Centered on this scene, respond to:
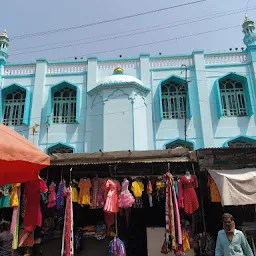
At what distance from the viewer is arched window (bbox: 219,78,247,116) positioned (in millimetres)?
13906

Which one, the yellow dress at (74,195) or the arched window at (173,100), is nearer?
the yellow dress at (74,195)

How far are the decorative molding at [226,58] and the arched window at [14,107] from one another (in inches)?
354

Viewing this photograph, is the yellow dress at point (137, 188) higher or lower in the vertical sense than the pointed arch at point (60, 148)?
lower

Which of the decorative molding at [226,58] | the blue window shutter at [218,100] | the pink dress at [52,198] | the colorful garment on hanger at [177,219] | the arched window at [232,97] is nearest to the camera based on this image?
the colorful garment on hanger at [177,219]

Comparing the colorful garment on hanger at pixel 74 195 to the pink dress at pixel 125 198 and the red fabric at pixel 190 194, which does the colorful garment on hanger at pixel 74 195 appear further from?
the red fabric at pixel 190 194

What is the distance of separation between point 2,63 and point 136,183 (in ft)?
37.9

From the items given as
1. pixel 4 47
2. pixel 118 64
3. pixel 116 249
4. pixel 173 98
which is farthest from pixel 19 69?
pixel 116 249

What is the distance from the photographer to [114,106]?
534 inches

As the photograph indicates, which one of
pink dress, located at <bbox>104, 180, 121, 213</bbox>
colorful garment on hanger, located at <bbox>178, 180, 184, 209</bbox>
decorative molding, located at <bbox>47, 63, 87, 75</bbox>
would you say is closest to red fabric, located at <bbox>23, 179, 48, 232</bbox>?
pink dress, located at <bbox>104, 180, 121, 213</bbox>

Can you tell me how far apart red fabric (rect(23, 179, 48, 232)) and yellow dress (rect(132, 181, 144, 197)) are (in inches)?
70.1

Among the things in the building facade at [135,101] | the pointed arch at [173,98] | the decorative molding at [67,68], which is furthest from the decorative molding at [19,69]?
the pointed arch at [173,98]

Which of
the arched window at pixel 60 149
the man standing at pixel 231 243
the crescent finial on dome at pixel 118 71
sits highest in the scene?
the crescent finial on dome at pixel 118 71

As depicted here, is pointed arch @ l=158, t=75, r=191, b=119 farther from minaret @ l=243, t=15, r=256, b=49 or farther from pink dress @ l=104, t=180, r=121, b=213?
pink dress @ l=104, t=180, r=121, b=213

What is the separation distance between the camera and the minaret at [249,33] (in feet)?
48.4
